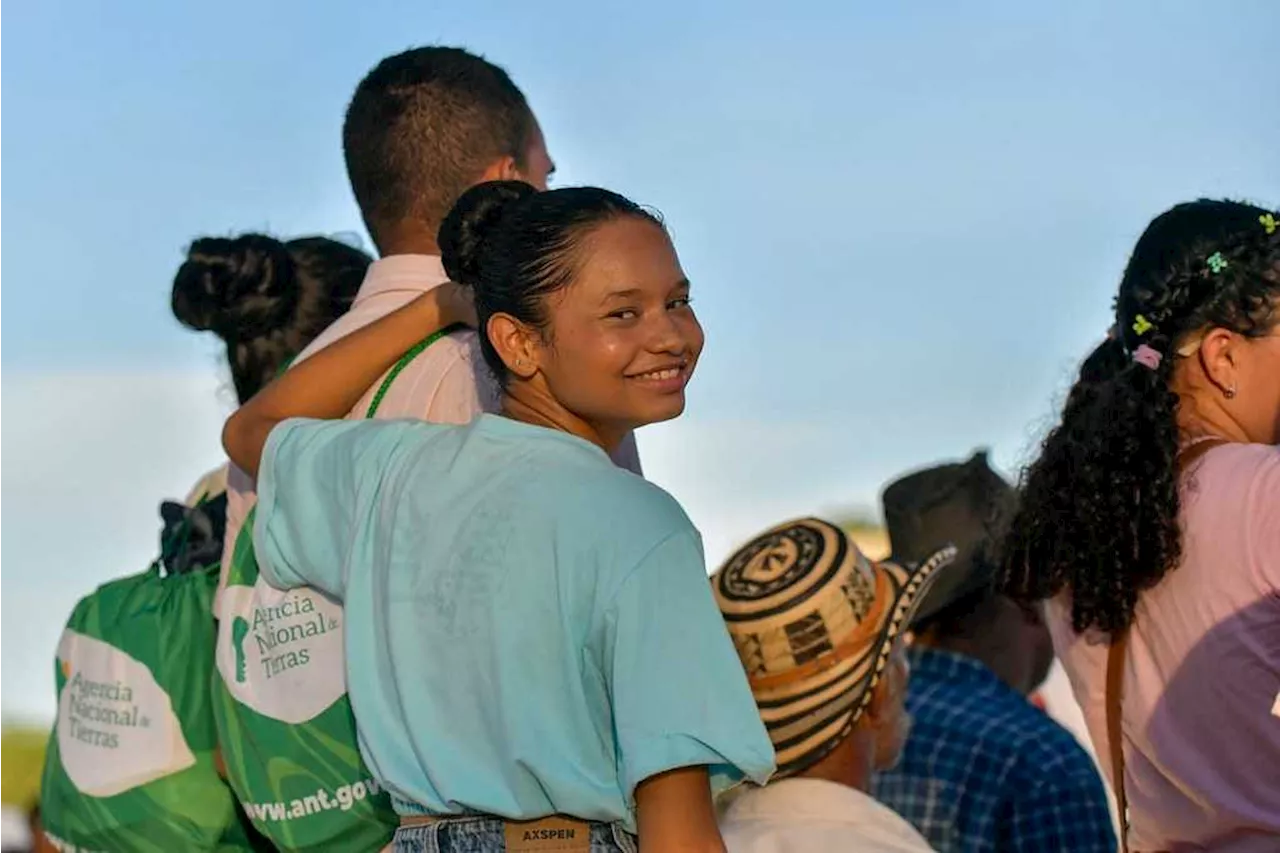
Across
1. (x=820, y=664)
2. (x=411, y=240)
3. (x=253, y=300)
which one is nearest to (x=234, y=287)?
(x=253, y=300)

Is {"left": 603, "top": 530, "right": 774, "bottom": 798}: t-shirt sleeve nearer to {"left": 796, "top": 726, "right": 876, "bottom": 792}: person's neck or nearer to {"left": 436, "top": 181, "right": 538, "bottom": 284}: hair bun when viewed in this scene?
{"left": 436, "top": 181, "right": 538, "bottom": 284}: hair bun

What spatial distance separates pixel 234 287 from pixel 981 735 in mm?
1928

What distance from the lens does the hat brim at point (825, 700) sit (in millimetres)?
3762

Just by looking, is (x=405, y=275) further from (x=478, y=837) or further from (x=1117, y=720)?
(x=1117, y=720)

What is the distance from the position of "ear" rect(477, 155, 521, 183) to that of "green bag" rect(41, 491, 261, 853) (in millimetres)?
874

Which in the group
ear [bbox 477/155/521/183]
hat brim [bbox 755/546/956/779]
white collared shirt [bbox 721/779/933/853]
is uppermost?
ear [bbox 477/155/521/183]

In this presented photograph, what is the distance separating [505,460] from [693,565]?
303 millimetres

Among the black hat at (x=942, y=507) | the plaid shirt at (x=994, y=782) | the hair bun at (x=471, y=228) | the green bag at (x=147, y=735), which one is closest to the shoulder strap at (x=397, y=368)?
the hair bun at (x=471, y=228)

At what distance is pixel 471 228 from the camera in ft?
10.3

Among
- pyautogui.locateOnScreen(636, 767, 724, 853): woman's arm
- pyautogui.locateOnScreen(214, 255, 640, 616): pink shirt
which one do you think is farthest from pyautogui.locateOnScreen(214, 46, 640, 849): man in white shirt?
pyautogui.locateOnScreen(636, 767, 724, 853): woman's arm

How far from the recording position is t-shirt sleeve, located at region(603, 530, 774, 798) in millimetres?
2691

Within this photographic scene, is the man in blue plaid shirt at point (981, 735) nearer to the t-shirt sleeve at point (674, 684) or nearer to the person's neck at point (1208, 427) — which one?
the person's neck at point (1208, 427)

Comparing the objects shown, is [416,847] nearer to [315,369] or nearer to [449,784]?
[449,784]

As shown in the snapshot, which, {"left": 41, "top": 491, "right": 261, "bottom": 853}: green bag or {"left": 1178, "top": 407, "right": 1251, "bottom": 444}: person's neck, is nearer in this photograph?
{"left": 1178, "top": 407, "right": 1251, "bottom": 444}: person's neck
